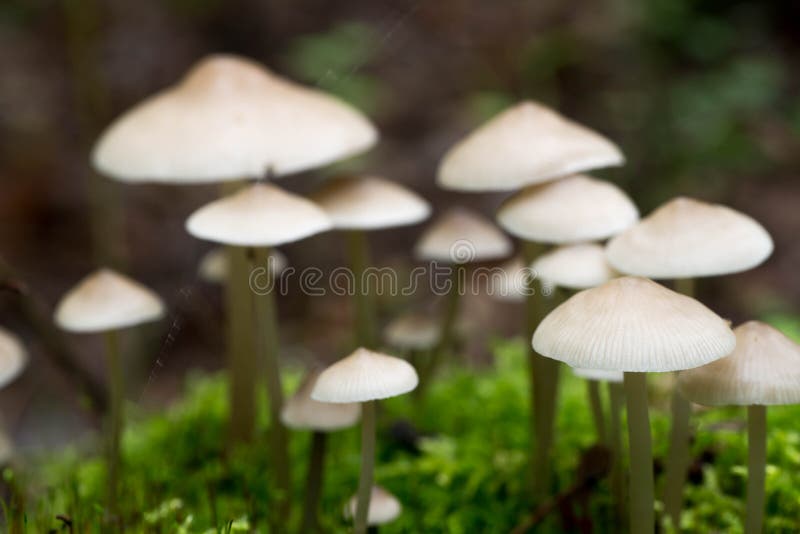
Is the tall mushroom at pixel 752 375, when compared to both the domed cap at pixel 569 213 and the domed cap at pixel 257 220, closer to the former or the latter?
the domed cap at pixel 569 213

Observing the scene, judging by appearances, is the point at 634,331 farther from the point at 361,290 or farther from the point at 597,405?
the point at 361,290

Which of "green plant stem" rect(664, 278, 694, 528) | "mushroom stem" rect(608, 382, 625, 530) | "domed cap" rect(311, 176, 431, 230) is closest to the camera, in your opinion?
"green plant stem" rect(664, 278, 694, 528)

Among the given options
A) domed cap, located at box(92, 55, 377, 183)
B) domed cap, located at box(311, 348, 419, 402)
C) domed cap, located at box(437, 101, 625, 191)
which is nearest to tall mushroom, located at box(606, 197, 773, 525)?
domed cap, located at box(437, 101, 625, 191)

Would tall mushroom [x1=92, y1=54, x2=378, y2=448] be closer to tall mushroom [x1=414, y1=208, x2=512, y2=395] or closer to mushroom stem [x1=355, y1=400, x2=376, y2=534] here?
tall mushroom [x1=414, y1=208, x2=512, y2=395]

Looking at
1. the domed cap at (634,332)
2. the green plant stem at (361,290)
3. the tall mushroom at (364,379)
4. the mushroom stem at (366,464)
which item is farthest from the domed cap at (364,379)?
the green plant stem at (361,290)

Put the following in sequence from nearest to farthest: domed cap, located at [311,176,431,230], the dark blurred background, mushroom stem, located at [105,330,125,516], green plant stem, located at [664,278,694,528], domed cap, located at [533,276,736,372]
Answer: domed cap, located at [533,276,736,372] → green plant stem, located at [664,278,694,528] → mushroom stem, located at [105,330,125,516] → domed cap, located at [311,176,431,230] → the dark blurred background

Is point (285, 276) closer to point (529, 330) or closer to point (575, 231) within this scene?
point (529, 330)

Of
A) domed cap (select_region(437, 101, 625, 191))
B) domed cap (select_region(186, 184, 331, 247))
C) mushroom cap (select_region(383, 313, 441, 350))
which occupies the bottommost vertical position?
mushroom cap (select_region(383, 313, 441, 350))

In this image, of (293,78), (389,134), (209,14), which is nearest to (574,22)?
(389,134)
